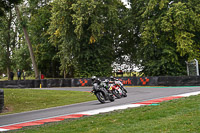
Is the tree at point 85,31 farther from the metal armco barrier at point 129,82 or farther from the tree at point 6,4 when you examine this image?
the tree at point 6,4

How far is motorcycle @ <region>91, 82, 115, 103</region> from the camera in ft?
55.3

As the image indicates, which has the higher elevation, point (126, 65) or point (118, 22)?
point (118, 22)

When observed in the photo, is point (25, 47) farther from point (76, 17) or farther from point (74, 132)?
point (74, 132)

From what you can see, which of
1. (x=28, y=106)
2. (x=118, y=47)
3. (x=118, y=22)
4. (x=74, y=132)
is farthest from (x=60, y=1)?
(x=74, y=132)

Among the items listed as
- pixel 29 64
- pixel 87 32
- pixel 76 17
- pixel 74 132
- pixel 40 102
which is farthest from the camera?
pixel 29 64

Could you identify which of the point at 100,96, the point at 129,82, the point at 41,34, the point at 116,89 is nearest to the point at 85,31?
the point at 41,34

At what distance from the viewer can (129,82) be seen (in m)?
32.5

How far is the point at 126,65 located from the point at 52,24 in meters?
12.9

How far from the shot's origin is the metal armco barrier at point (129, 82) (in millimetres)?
28108

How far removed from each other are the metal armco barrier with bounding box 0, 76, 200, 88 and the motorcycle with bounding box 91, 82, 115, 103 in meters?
12.6

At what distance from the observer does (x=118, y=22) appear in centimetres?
4134

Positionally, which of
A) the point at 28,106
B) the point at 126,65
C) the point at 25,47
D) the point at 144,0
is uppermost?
the point at 144,0

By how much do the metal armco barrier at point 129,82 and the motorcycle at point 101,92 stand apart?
12.6m

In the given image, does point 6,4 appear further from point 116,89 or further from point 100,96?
point 116,89
